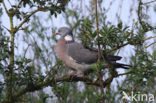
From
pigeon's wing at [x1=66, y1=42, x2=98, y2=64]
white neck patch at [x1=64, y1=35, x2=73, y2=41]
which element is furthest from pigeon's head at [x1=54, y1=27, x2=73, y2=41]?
pigeon's wing at [x1=66, y1=42, x2=98, y2=64]

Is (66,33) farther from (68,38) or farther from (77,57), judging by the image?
(77,57)

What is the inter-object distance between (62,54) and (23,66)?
1374mm

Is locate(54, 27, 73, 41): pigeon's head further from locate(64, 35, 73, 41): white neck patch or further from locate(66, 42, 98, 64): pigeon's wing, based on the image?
locate(66, 42, 98, 64): pigeon's wing

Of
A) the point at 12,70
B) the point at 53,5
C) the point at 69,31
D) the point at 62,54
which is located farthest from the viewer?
the point at 69,31

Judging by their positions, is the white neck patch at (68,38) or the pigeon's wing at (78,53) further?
the white neck patch at (68,38)

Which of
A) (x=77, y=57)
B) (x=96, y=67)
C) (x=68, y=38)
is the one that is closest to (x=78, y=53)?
(x=77, y=57)

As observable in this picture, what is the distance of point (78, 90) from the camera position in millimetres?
5582

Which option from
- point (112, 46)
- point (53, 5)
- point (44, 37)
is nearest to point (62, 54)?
point (44, 37)

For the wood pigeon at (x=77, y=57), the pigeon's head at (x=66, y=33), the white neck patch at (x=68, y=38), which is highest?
the pigeon's head at (x=66, y=33)

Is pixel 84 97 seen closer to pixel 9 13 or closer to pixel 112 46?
pixel 9 13

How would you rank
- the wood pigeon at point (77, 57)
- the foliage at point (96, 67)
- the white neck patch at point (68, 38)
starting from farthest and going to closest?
the white neck patch at point (68, 38), the wood pigeon at point (77, 57), the foliage at point (96, 67)

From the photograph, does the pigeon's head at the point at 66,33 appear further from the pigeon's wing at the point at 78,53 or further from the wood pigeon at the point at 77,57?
the pigeon's wing at the point at 78,53

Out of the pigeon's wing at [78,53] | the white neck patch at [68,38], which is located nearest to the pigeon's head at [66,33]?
the white neck patch at [68,38]

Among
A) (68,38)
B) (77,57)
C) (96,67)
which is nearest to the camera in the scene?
(96,67)
